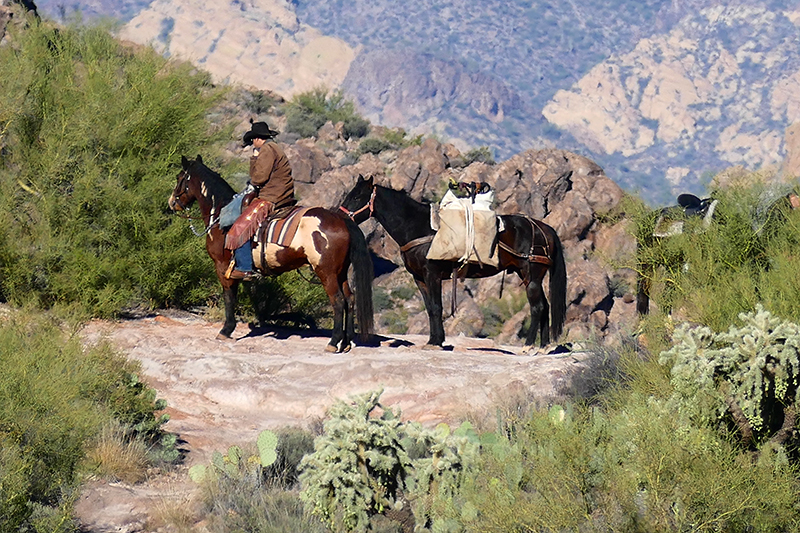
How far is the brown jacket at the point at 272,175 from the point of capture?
13.6 metres

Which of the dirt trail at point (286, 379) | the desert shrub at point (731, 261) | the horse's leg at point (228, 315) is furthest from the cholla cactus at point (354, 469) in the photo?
the horse's leg at point (228, 315)

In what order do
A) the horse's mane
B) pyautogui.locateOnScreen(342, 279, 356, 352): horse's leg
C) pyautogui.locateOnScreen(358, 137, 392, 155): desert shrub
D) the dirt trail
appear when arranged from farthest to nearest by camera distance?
pyautogui.locateOnScreen(358, 137, 392, 155): desert shrub → the horse's mane → pyautogui.locateOnScreen(342, 279, 356, 352): horse's leg → the dirt trail

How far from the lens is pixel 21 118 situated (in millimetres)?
15266

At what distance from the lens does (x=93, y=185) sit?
15.1 m

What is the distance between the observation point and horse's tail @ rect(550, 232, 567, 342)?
14.4 meters

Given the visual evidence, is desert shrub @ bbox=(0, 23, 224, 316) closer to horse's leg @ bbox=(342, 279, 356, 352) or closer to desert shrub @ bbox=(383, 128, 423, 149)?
horse's leg @ bbox=(342, 279, 356, 352)

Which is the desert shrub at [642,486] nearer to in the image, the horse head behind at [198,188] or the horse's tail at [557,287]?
the horse's tail at [557,287]

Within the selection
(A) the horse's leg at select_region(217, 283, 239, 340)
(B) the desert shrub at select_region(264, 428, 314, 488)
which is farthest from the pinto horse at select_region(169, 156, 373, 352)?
(B) the desert shrub at select_region(264, 428, 314, 488)

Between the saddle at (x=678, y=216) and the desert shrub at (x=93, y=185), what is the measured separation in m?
7.60

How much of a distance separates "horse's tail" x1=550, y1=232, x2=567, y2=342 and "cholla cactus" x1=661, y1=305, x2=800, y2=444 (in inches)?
311

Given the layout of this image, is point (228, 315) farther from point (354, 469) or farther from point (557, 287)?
point (354, 469)

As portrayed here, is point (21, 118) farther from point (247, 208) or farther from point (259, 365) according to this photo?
point (259, 365)

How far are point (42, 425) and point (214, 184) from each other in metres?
8.69

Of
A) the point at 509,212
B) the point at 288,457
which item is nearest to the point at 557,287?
the point at 288,457
